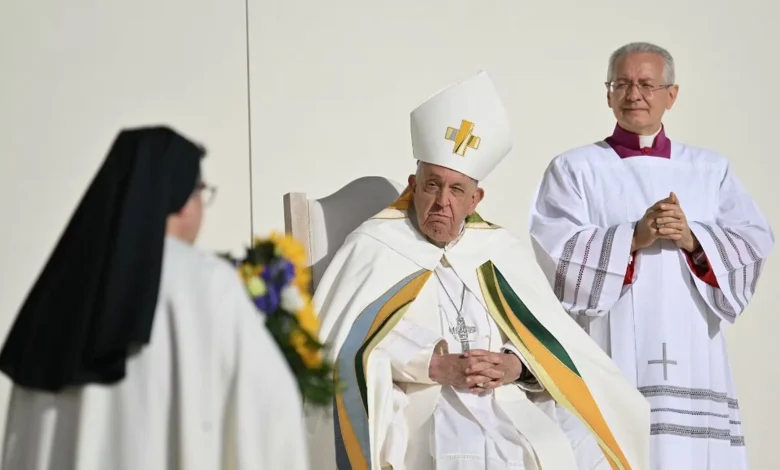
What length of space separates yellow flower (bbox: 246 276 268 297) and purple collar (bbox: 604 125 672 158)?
288 cm

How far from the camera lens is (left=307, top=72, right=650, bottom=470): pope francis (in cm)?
480

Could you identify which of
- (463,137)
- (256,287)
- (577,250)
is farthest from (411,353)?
(256,287)

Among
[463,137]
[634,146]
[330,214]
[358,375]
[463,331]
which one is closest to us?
[358,375]

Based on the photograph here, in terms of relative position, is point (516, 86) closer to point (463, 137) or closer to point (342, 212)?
point (342, 212)

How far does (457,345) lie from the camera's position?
5.21 m

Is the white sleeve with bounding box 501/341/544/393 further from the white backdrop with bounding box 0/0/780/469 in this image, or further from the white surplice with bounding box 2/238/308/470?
the white surplice with bounding box 2/238/308/470

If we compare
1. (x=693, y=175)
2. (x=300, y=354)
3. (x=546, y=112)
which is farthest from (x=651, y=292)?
(x=300, y=354)

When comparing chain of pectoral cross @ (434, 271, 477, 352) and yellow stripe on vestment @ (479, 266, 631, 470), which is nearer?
yellow stripe on vestment @ (479, 266, 631, 470)

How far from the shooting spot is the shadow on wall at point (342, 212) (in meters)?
5.66

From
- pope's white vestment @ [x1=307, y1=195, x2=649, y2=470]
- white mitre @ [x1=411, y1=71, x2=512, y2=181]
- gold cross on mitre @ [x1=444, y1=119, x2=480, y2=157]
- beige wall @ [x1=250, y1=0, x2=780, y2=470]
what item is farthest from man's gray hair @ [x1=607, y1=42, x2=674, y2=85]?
beige wall @ [x1=250, y1=0, x2=780, y2=470]

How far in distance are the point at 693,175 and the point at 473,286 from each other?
4.45 ft

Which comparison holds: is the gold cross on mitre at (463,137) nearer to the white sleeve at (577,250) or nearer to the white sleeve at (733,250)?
the white sleeve at (577,250)

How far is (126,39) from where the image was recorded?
6293mm

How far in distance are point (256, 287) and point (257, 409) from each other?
53 cm
